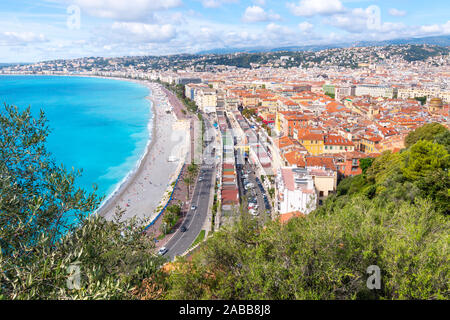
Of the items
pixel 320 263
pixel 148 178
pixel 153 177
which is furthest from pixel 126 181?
pixel 320 263

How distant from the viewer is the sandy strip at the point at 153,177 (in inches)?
755

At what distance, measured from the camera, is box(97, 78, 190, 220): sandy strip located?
19.2 meters

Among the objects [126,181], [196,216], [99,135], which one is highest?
[99,135]

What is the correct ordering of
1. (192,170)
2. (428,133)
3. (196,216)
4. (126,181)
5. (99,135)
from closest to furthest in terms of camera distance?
(196,216) → (428,133) → (192,170) → (126,181) → (99,135)

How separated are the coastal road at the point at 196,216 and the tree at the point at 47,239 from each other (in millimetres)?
4973

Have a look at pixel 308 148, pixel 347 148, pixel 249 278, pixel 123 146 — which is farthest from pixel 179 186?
pixel 249 278

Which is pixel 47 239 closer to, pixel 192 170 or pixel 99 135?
pixel 192 170

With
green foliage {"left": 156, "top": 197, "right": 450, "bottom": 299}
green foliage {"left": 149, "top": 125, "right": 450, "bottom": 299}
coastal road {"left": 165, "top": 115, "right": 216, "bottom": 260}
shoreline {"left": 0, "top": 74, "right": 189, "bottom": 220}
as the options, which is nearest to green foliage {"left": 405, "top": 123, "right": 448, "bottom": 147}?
coastal road {"left": 165, "top": 115, "right": 216, "bottom": 260}

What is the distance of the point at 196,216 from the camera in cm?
1669

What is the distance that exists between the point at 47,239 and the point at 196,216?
42.3 feet

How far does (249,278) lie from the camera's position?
14.5ft

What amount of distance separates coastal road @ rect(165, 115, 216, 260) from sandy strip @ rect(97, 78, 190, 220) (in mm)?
2096
